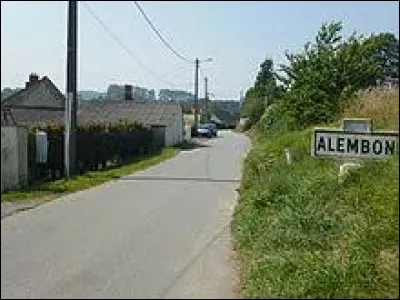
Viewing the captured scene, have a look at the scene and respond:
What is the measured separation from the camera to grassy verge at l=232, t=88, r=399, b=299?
17.6 ft

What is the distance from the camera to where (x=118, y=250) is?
7.16 metres

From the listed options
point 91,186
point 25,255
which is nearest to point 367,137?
point 25,255

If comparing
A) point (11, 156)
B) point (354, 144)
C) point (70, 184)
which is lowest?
point (70, 184)

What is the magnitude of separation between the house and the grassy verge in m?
26.6

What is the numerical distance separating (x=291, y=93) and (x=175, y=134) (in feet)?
84.0

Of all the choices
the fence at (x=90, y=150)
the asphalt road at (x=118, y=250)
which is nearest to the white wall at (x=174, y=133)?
the fence at (x=90, y=150)

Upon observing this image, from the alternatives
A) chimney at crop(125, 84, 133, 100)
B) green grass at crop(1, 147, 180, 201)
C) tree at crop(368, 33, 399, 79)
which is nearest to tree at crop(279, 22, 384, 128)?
tree at crop(368, 33, 399, 79)

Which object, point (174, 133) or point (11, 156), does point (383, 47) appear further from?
point (174, 133)

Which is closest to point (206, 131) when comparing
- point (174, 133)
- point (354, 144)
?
point (174, 133)

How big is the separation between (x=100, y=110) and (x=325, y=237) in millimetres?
48481

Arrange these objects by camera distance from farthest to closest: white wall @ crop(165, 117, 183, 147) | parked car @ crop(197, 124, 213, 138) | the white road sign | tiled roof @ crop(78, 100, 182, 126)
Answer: parked car @ crop(197, 124, 213, 138)
tiled roof @ crop(78, 100, 182, 126)
white wall @ crop(165, 117, 183, 147)
the white road sign

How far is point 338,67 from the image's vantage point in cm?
2331

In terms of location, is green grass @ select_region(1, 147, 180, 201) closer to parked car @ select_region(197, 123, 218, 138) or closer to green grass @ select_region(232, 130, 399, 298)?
green grass @ select_region(232, 130, 399, 298)

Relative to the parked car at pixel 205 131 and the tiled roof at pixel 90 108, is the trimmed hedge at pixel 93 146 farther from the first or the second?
the parked car at pixel 205 131
